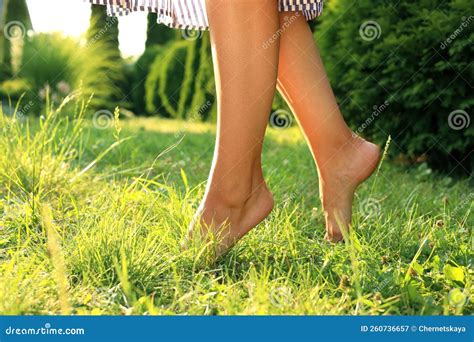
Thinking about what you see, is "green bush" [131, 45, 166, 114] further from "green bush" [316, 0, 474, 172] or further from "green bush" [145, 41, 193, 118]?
"green bush" [316, 0, 474, 172]

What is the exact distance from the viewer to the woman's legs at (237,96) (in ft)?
5.75

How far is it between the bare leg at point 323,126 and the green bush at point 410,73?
4.27 feet

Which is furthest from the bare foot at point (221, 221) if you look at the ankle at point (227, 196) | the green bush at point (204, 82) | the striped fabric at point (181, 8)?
the green bush at point (204, 82)

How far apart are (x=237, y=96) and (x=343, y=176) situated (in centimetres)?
50

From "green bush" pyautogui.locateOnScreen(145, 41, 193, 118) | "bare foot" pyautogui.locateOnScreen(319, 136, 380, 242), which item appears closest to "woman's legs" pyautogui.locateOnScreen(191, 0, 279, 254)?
"bare foot" pyautogui.locateOnScreen(319, 136, 380, 242)

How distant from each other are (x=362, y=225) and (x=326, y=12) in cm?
223

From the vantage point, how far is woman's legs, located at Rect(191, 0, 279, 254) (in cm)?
175

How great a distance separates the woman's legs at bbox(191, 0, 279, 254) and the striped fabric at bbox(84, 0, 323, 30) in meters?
0.25

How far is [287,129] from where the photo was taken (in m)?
5.42

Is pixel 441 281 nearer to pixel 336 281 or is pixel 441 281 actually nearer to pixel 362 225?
pixel 336 281

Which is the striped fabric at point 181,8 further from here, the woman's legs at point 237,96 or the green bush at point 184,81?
the green bush at point 184,81

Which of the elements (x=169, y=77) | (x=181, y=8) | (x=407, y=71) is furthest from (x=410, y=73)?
(x=169, y=77)

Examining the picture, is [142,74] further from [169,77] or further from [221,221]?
[221,221]

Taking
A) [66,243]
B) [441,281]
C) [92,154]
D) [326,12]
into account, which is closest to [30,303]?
[66,243]
